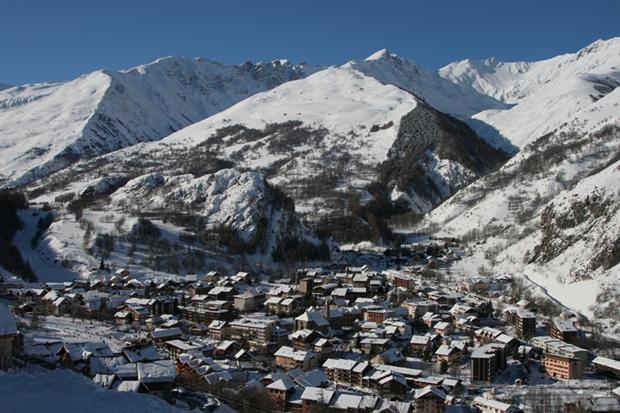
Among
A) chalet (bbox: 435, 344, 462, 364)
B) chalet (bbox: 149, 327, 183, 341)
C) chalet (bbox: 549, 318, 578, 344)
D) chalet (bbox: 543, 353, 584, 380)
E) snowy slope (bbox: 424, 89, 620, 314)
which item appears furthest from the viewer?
snowy slope (bbox: 424, 89, 620, 314)

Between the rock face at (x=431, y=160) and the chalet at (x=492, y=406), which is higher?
the rock face at (x=431, y=160)

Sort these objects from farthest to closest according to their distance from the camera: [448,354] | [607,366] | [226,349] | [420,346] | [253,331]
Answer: [253,331] < [420,346] < [226,349] < [448,354] < [607,366]

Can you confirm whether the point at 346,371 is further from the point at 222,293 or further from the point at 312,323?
the point at 222,293

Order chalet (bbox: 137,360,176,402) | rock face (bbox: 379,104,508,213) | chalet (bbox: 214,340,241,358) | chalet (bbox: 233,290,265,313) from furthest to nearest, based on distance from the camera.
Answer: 1. rock face (bbox: 379,104,508,213)
2. chalet (bbox: 233,290,265,313)
3. chalet (bbox: 214,340,241,358)
4. chalet (bbox: 137,360,176,402)

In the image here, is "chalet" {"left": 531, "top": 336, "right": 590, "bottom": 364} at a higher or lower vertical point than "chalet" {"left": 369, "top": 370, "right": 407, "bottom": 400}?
higher

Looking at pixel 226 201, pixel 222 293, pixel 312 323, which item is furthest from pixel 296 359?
pixel 226 201

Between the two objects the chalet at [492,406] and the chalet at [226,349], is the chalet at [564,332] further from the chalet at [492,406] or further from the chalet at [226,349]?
the chalet at [226,349]

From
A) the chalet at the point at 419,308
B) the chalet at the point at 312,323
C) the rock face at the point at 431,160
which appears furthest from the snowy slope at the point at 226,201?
the rock face at the point at 431,160

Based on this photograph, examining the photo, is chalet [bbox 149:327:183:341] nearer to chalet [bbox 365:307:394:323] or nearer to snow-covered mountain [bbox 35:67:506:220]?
chalet [bbox 365:307:394:323]

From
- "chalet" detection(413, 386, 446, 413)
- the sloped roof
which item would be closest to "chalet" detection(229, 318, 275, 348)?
"chalet" detection(413, 386, 446, 413)

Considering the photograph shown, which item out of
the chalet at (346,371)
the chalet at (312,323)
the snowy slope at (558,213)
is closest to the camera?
the chalet at (346,371)

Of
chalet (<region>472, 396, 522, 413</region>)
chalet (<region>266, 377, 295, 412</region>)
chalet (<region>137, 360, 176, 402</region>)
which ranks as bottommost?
chalet (<region>472, 396, 522, 413</region>)
